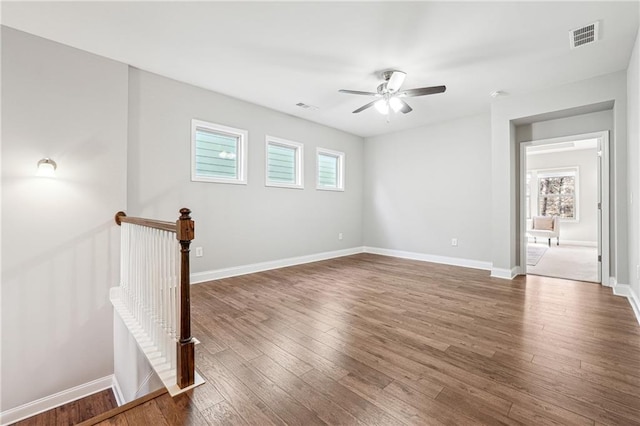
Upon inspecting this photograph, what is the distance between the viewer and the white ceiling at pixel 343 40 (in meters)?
2.38

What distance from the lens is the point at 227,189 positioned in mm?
4375

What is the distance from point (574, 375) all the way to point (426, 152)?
4.55 m

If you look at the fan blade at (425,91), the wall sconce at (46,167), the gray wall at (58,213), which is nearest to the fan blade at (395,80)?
the fan blade at (425,91)

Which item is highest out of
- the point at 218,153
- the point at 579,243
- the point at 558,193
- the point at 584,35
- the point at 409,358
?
the point at 584,35

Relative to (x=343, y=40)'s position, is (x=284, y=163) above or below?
below

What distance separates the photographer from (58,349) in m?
2.78

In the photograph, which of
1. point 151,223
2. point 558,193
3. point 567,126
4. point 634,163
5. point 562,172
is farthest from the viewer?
point 558,193

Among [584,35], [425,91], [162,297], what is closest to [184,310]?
[162,297]

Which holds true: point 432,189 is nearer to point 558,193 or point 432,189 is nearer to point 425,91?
point 425,91

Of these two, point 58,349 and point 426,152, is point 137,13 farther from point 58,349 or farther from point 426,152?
point 426,152

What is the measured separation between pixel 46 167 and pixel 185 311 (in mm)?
2282

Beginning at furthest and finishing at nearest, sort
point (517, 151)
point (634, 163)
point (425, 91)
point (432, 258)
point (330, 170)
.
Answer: point (330, 170), point (432, 258), point (517, 151), point (425, 91), point (634, 163)

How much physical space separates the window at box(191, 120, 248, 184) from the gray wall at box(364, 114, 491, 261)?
3.28 meters

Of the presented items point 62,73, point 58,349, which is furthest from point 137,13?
point 58,349
